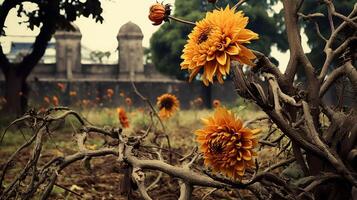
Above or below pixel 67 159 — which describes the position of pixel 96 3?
above

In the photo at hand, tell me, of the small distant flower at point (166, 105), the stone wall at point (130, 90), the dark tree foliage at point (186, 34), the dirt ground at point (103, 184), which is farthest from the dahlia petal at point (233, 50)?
the stone wall at point (130, 90)

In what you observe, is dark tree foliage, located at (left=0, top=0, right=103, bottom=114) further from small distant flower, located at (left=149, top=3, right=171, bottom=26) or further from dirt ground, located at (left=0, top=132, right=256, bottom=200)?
small distant flower, located at (left=149, top=3, right=171, bottom=26)

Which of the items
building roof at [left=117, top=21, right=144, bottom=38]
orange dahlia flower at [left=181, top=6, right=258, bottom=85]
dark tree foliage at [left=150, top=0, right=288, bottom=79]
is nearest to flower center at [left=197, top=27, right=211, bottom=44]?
orange dahlia flower at [left=181, top=6, right=258, bottom=85]

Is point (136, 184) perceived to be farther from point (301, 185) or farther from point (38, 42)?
point (38, 42)

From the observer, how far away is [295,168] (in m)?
1.85

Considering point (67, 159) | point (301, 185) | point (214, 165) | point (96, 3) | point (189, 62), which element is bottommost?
point (67, 159)

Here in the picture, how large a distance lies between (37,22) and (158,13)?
8.58 m

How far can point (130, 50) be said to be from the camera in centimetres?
2669

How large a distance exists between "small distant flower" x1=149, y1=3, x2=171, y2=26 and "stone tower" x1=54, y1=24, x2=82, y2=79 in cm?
2453

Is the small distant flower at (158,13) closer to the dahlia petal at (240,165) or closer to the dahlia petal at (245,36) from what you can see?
the dahlia petal at (245,36)

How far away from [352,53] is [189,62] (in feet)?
2.02

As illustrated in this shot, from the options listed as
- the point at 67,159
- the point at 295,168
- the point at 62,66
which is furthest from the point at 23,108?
the point at 62,66

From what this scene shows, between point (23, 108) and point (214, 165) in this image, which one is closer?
point (214, 165)

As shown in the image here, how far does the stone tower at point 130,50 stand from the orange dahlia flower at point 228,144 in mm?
24844
